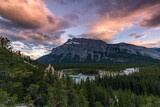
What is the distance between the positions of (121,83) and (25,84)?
298 feet

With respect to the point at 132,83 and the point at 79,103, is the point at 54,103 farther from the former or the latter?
the point at 132,83

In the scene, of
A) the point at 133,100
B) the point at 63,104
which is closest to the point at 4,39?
the point at 63,104

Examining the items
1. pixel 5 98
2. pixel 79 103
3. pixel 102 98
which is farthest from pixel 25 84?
pixel 102 98

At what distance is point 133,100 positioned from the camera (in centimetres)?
5925

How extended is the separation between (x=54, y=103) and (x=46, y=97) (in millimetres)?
11940

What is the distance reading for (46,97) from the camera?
39781 millimetres

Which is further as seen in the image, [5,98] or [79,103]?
[79,103]

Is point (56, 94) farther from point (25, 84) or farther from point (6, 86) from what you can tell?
point (6, 86)

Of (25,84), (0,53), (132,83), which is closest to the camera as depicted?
(0,53)

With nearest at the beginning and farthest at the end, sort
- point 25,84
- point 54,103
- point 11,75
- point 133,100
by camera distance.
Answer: point 11,75 → point 54,103 → point 25,84 → point 133,100

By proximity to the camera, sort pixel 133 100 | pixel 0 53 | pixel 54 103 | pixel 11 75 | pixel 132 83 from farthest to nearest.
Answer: pixel 132 83, pixel 133 100, pixel 54 103, pixel 0 53, pixel 11 75

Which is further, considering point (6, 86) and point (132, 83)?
point (132, 83)

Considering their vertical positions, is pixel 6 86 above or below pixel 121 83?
above

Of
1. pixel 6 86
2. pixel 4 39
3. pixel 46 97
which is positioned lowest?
pixel 46 97
